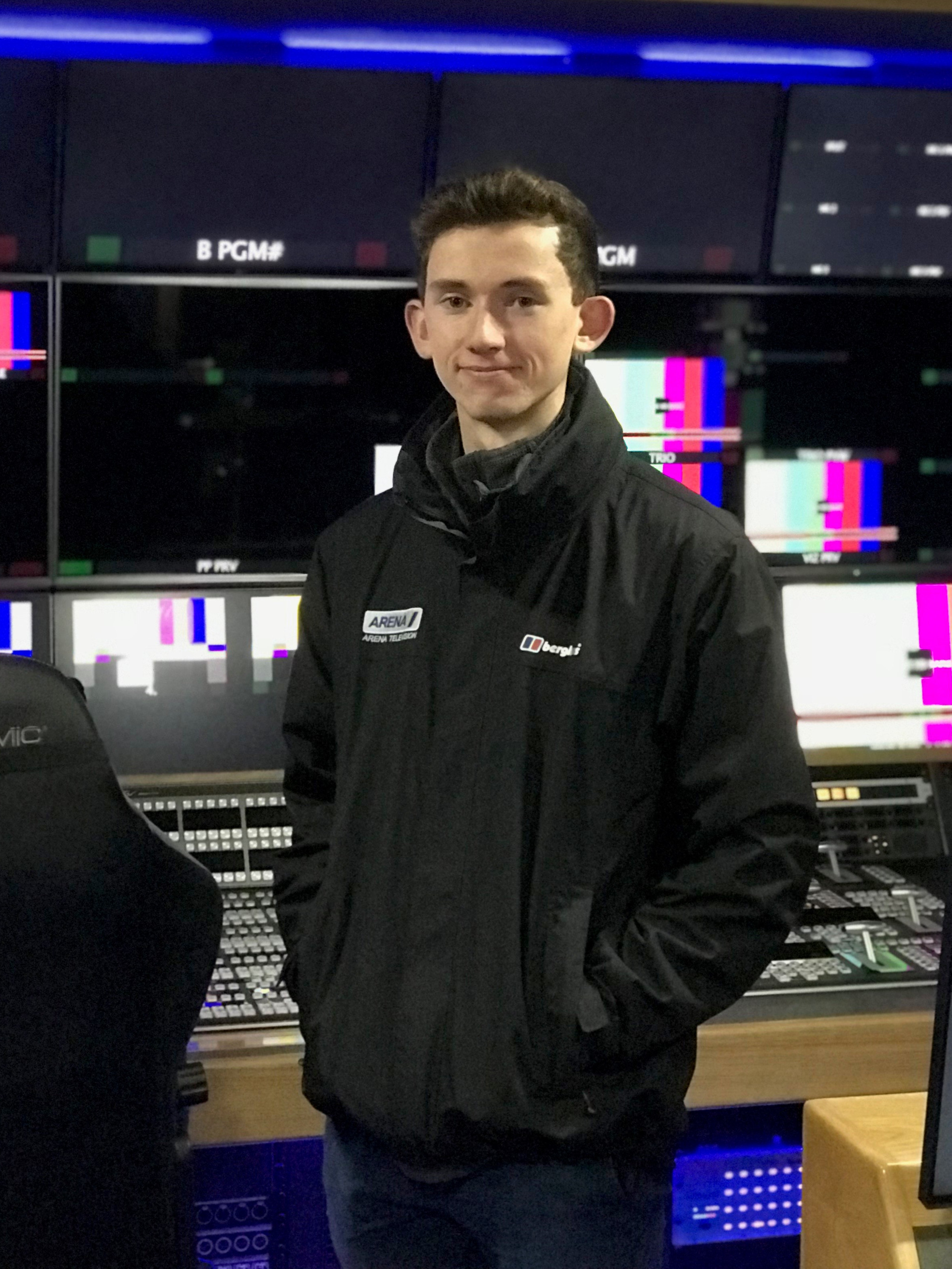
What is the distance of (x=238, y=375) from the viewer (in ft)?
8.64

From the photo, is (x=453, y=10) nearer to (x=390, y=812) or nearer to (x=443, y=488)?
(x=443, y=488)

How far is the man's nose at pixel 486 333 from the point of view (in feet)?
4.90

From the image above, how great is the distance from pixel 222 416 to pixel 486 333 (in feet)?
4.01

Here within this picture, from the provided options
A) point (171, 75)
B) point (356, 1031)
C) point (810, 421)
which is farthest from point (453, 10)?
point (356, 1031)

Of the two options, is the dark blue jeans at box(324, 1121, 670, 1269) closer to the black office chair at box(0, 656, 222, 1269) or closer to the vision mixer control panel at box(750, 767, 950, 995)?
the black office chair at box(0, 656, 222, 1269)

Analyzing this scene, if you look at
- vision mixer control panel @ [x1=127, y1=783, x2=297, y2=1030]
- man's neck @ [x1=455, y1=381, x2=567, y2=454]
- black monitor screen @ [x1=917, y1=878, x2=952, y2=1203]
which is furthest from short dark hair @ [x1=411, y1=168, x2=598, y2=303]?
vision mixer control panel @ [x1=127, y1=783, x2=297, y2=1030]

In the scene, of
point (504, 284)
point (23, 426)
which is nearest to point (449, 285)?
point (504, 284)

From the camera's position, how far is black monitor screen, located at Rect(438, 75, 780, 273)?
2537mm

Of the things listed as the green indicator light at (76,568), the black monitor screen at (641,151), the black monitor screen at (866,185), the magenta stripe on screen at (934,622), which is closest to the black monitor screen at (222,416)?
the green indicator light at (76,568)

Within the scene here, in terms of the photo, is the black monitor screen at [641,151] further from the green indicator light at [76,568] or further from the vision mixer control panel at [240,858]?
the vision mixer control panel at [240,858]

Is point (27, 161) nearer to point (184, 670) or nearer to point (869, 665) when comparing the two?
point (184, 670)

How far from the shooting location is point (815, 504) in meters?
2.80

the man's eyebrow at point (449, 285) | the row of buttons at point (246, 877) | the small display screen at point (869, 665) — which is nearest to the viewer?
the man's eyebrow at point (449, 285)

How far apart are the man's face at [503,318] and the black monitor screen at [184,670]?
1.14m
